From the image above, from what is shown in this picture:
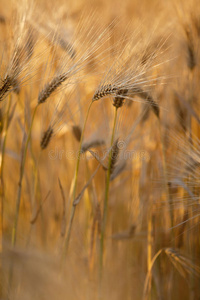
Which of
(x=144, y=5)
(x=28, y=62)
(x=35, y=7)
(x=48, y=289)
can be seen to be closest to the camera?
(x=48, y=289)

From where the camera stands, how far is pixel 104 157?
27.4 inches

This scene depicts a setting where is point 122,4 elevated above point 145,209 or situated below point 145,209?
above

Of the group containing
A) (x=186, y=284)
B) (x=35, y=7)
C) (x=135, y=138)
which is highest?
(x=35, y=7)

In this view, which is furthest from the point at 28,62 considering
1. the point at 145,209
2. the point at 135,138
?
the point at 145,209

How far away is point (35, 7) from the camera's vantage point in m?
0.83

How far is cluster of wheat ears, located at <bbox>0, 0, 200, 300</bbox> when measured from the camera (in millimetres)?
669

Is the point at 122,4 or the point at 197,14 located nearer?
the point at 197,14

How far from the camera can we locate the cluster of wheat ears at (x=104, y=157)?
67 centimetres

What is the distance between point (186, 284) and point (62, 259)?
453 millimetres

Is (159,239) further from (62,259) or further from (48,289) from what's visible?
(48,289)

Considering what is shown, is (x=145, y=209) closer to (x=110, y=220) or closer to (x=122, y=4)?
(x=110, y=220)

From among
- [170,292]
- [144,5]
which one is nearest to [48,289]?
[170,292]

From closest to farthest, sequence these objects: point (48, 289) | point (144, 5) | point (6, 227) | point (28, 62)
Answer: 1. point (48, 289)
2. point (28, 62)
3. point (6, 227)
4. point (144, 5)

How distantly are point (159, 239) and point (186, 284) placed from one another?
6.4 inches
